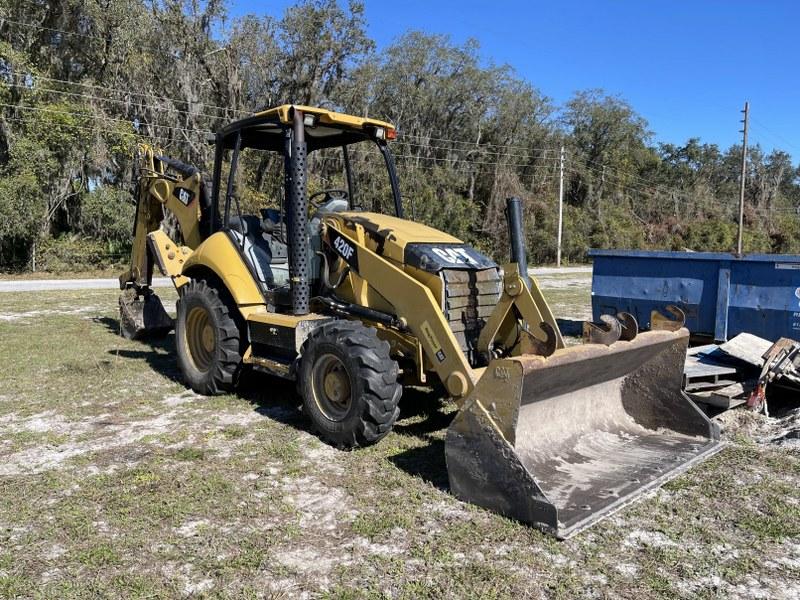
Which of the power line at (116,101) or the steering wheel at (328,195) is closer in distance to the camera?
the steering wheel at (328,195)

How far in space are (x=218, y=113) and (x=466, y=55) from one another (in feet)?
57.8

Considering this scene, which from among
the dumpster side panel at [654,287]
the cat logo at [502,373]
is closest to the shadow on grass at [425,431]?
the cat logo at [502,373]

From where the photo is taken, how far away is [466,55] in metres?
40.5

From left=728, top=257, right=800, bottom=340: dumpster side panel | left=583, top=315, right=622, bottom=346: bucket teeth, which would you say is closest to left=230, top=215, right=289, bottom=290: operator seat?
left=583, top=315, right=622, bottom=346: bucket teeth

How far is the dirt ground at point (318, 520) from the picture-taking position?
3.22 metres

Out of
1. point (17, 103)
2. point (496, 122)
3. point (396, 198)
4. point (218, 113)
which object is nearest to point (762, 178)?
point (496, 122)

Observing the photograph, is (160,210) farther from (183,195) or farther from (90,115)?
(90,115)

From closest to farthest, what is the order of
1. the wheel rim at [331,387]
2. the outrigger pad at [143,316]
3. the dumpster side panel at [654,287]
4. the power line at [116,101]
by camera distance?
1. the wheel rim at [331,387]
2. the dumpster side panel at [654,287]
3. the outrigger pad at [143,316]
4. the power line at [116,101]

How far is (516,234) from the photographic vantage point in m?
4.45

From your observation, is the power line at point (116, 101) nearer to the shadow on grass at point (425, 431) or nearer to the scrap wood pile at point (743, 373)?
the shadow on grass at point (425, 431)

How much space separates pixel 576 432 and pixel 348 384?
5.76 ft

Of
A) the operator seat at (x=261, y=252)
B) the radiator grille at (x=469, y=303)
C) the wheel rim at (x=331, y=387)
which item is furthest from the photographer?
the operator seat at (x=261, y=252)

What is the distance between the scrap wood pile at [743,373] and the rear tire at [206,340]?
4.26 meters

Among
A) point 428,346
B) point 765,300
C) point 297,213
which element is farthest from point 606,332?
point 765,300
